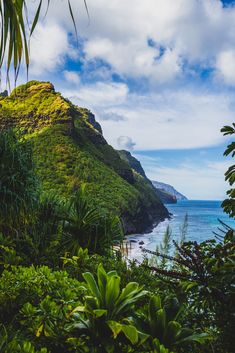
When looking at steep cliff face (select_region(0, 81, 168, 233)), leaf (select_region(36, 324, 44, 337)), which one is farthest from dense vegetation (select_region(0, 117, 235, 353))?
steep cliff face (select_region(0, 81, 168, 233))

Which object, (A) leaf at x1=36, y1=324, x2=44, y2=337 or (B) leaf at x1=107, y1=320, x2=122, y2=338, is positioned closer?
(B) leaf at x1=107, y1=320, x2=122, y2=338

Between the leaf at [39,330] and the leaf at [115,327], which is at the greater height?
the leaf at [115,327]

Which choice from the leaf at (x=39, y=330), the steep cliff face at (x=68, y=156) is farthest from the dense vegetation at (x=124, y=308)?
the steep cliff face at (x=68, y=156)

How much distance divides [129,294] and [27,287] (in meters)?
1.03

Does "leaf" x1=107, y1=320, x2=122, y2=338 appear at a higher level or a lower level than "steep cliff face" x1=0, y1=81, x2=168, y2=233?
lower

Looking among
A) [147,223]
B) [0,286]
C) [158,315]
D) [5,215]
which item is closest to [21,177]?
[5,215]

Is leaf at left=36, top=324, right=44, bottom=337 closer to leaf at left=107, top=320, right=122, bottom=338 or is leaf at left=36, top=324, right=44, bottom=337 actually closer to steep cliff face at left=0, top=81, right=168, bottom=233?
leaf at left=107, top=320, right=122, bottom=338

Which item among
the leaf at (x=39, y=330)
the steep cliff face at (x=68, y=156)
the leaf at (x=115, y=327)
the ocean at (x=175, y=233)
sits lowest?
the ocean at (x=175, y=233)

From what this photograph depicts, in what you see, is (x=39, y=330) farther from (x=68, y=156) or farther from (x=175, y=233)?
(x=175, y=233)

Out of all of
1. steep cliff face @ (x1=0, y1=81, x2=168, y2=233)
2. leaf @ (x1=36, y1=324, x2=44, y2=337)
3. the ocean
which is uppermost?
steep cliff face @ (x1=0, y1=81, x2=168, y2=233)

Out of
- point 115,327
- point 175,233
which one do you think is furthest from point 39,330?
point 175,233

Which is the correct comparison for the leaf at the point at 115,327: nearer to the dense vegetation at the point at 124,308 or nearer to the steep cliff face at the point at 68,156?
the dense vegetation at the point at 124,308

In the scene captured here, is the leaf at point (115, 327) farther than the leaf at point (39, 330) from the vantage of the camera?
No

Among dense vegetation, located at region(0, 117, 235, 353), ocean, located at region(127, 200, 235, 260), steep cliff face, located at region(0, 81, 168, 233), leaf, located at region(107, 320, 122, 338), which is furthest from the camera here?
steep cliff face, located at region(0, 81, 168, 233)
